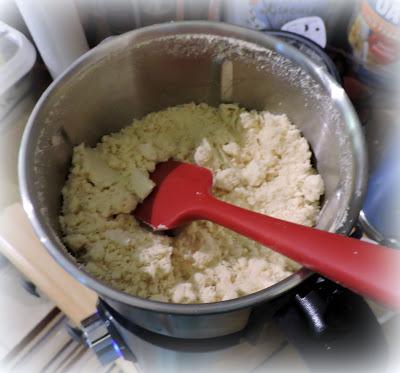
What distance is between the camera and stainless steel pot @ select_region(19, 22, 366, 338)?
42 centimetres

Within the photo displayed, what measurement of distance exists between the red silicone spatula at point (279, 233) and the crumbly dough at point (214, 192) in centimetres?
2

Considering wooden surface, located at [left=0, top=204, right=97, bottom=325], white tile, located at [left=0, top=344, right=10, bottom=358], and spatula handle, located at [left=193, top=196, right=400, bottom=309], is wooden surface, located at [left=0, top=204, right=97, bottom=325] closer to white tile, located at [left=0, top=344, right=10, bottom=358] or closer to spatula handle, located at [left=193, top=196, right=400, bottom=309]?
white tile, located at [left=0, top=344, right=10, bottom=358]

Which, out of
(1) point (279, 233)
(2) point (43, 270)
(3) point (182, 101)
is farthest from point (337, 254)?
(2) point (43, 270)

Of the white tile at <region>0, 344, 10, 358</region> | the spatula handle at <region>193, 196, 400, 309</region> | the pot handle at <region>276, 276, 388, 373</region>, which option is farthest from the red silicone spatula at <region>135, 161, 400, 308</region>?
the white tile at <region>0, 344, 10, 358</region>

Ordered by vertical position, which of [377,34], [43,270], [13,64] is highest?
[13,64]

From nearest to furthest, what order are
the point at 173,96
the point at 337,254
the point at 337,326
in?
the point at 337,254, the point at 337,326, the point at 173,96

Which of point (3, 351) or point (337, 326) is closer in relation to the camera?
point (337, 326)

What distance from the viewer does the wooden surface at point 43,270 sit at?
0.64 metres

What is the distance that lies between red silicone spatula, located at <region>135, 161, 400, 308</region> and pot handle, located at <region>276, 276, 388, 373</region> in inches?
4.1

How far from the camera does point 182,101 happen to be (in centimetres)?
62

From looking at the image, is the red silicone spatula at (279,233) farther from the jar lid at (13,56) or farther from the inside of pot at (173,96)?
the jar lid at (13,56)

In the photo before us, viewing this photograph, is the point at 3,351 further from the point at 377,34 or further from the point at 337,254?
the point at 377,34

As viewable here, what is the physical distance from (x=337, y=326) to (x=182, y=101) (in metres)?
Result: 0.35

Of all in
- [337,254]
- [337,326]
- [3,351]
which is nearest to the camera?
[337,254]
